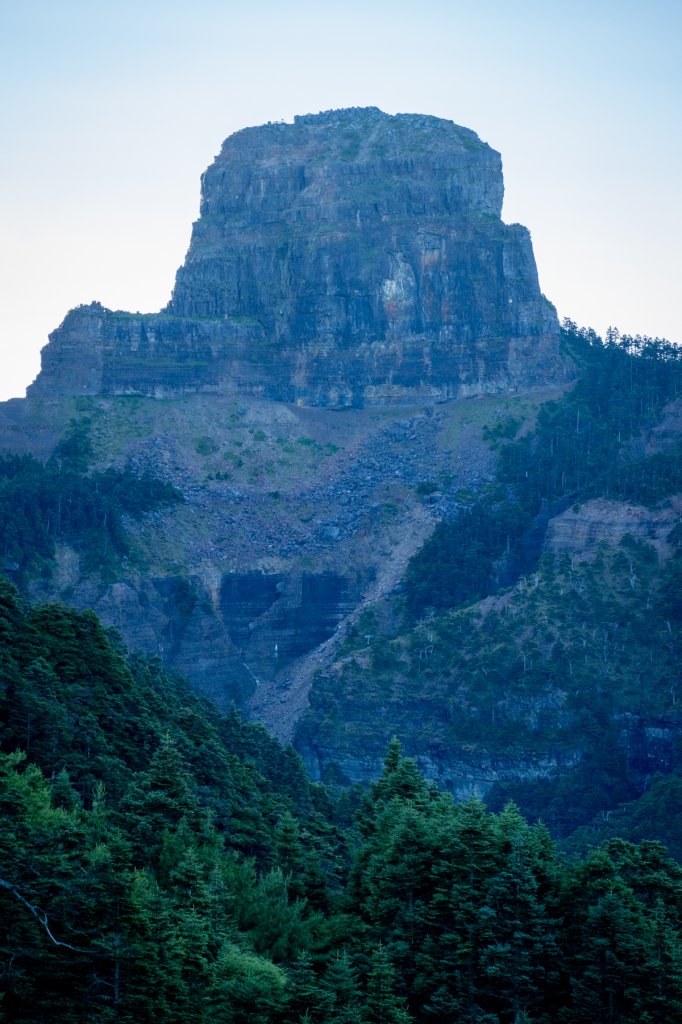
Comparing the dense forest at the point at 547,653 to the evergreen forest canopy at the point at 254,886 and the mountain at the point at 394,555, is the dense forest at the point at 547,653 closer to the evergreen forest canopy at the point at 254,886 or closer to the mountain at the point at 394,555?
the mountain at the point at 394,555

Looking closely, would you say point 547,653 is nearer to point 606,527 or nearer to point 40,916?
point 606,527

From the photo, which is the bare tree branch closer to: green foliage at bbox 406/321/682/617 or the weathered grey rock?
the weathered grey rock

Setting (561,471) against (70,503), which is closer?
(70,503)

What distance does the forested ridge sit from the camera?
192ft

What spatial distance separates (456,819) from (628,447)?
104756 millimetres

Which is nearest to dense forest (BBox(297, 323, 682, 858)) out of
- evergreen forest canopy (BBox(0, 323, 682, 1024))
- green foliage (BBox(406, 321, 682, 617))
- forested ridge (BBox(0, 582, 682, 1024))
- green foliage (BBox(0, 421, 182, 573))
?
green foliage (BBox(406, 321, 682, 617))

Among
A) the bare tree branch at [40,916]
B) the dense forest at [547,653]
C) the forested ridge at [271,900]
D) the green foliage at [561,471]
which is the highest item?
the green foliage at [561,471]

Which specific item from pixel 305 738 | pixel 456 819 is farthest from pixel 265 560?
pixel 456 819

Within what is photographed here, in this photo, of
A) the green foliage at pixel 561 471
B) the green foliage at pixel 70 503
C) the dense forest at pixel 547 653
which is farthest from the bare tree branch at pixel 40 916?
the green foliage at pixel 561 471

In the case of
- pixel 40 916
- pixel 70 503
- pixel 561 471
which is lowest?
pixel 40 916

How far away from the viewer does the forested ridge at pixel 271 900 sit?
192 ft

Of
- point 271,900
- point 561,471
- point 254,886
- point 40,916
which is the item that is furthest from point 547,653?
point 40,916

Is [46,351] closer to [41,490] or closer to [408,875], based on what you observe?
[41,490]

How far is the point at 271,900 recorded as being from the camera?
69.6 m
